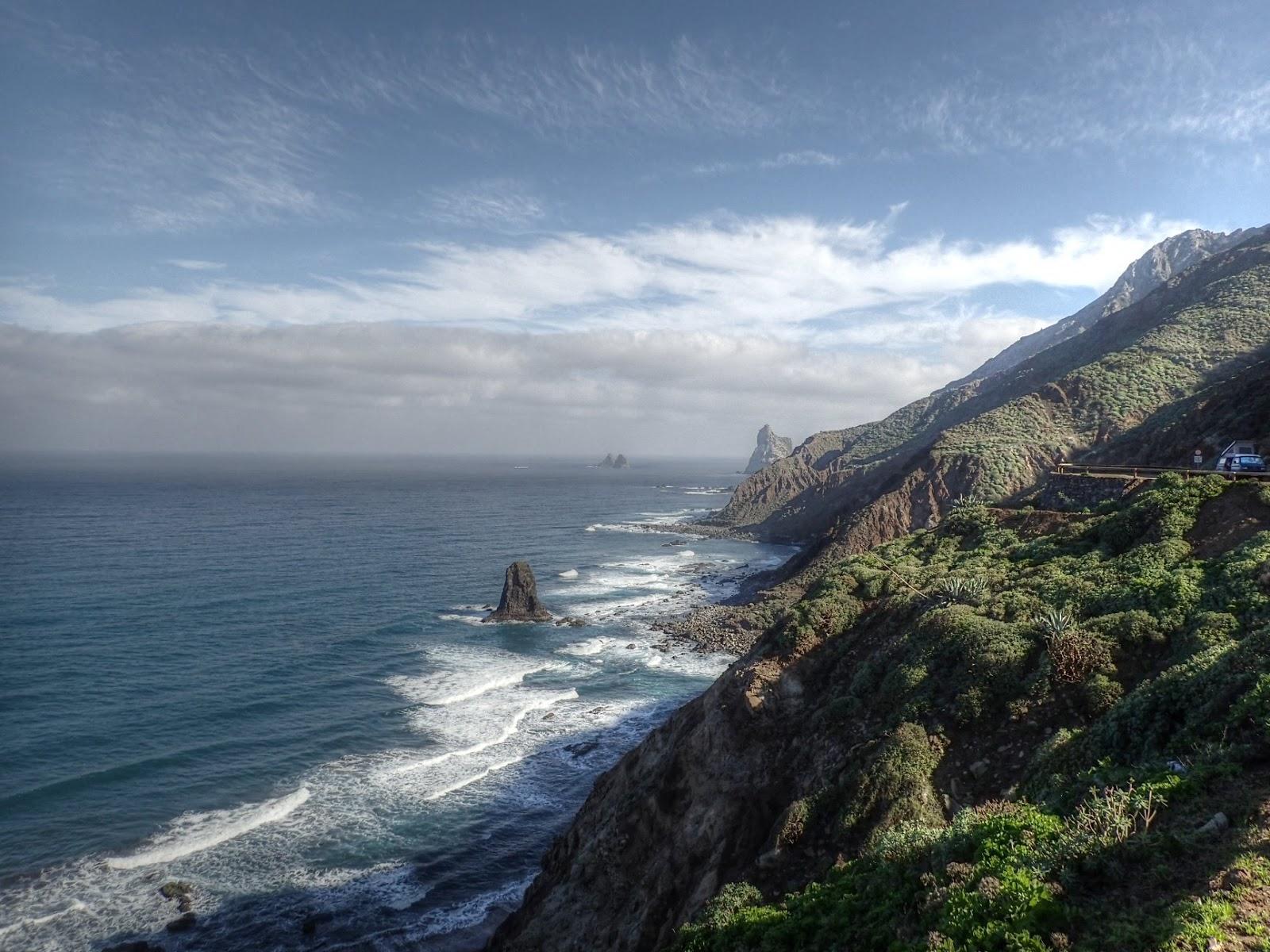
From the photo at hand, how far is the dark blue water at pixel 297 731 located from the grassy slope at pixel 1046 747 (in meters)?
18.8

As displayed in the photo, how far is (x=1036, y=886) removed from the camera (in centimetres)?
813

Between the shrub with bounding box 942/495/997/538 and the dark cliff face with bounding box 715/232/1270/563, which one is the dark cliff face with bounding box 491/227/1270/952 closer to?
the shrub with bounding box 942/495/997/538

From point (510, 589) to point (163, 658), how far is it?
28.7 metres

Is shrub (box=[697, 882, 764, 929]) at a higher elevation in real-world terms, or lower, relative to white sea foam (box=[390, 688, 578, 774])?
higher

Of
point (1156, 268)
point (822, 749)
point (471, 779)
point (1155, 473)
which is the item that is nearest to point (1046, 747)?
point (822, 749)

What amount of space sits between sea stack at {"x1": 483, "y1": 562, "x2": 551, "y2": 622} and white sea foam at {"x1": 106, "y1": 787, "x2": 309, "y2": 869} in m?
33.2

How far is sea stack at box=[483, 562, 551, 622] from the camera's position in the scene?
67188 mm

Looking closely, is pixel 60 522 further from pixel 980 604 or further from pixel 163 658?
pixel 980 604

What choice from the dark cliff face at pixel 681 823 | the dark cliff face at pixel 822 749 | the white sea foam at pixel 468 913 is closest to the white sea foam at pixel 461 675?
the white sea foam at pixel 468 913

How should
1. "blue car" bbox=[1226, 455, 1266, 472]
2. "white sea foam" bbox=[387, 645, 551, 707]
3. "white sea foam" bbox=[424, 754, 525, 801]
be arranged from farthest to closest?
"white sea foam" bbox=[387, 645, 551, 707] → "white sea foam" bbox=[424, 754, 525, 801] → "blue car" bbox=[1226, 455, 1266, 472]

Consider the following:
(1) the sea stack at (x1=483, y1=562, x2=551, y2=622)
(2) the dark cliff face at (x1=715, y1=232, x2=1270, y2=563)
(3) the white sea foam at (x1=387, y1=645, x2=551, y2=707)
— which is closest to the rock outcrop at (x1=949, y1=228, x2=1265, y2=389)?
(2) the dark cliff face at (x1=715, y1=232, x2=1270, y2=563)

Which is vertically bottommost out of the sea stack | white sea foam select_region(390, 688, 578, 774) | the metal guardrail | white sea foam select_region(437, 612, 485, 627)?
white sea foam select_region(390, 688, 578, 774)

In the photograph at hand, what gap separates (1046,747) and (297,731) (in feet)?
135

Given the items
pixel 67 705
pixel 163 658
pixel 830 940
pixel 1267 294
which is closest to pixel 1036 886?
pixel 830 940
